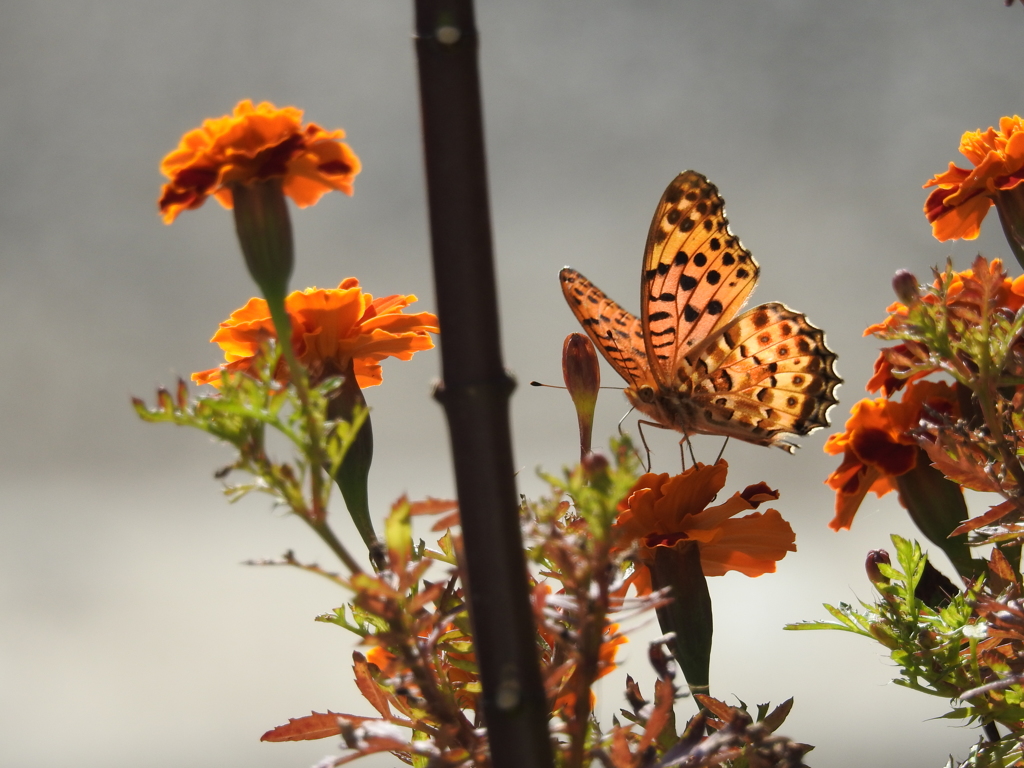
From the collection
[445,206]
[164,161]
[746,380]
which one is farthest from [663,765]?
[746,380]

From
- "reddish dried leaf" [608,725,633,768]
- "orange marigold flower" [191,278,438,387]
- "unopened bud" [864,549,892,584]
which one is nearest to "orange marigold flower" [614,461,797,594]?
"unopened bud" [864,549,892,584]

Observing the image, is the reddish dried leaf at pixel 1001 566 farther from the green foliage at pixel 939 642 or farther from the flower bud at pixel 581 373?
the flower bud at pixel 581 373

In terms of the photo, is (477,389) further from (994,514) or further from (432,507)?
(994,514)

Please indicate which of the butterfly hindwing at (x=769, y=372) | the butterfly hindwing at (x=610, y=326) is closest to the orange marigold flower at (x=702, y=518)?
the butterfly hindwing at (x=610, y=326)

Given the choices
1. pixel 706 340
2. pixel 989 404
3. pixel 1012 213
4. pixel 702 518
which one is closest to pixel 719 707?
pixel 702 518

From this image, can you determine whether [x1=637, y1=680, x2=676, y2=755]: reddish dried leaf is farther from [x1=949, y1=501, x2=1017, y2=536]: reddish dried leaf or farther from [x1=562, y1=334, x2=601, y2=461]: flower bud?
[x1=562, y1=334, x2=601, y2=461]: flower bud

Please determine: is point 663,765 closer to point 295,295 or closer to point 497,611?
point 497,611
